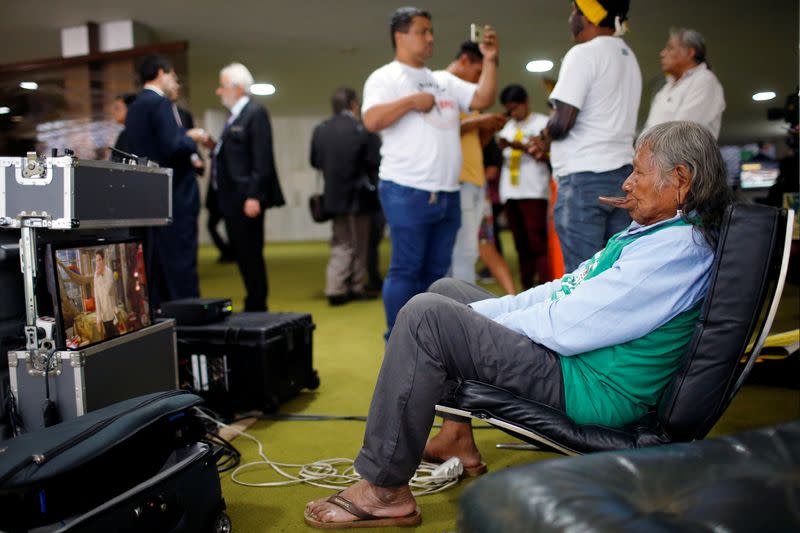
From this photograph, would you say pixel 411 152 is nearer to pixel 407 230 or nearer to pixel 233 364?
pixel 407 230

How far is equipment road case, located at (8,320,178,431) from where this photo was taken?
179 cm

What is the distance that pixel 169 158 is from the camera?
11.3ft

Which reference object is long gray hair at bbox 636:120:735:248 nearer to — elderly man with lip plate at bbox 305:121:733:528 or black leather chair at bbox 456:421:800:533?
elderly man with lip plate at bbox 305:121:733:528

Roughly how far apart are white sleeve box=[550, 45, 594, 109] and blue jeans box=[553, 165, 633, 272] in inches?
10.6

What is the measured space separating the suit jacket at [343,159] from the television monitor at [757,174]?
340cm

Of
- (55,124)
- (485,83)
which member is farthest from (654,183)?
(55,124)

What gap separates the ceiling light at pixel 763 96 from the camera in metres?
4.87

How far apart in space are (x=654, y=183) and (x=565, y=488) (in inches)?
34.3

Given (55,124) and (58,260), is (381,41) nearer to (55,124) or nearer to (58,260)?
(55,124)

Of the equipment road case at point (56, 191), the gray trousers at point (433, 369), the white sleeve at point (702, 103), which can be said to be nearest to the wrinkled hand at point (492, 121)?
the white sleeve at point (702, 103)

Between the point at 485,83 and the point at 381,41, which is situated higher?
the point at 381,41

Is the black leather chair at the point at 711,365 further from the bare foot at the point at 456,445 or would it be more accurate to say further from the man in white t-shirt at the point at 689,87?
the man in white t-shirt at the point at 689,87

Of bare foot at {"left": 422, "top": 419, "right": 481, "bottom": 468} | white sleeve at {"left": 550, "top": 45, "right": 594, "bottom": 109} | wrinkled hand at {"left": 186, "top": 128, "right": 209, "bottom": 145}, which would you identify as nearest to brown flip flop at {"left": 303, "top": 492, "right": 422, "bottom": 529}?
bare foot at {"left": 422, "top": 419, "right": 481, "bottom": 468}

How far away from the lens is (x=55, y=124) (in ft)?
19.2
